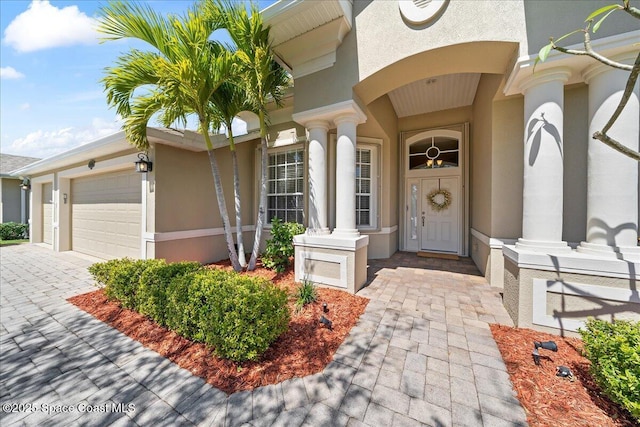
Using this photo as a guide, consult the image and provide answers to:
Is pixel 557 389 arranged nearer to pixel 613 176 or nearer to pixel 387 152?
pixel 613 176

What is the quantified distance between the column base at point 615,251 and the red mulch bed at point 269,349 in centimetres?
294

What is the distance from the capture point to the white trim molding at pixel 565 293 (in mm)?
2656

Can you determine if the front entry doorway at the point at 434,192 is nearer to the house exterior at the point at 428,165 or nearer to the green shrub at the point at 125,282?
the house exterior at the point at 428,165

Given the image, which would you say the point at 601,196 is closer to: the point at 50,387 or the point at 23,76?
the point at 50,387

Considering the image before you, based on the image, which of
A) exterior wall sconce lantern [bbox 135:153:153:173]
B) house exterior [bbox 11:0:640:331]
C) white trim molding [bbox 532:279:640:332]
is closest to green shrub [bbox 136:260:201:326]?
house exterior [bbox 11:0:640:331]

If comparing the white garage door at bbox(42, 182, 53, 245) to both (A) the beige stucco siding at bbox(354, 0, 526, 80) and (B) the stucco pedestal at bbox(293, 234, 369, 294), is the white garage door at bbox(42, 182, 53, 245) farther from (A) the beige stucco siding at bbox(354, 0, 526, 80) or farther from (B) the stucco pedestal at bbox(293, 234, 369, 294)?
(A) the beige stucco siding at bbox(354, 0, 526, 80)

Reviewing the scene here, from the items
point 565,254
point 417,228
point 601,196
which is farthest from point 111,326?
point 417,228

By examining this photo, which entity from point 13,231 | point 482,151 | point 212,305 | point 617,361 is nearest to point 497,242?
point 482,151

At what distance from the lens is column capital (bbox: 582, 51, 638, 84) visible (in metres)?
2.86

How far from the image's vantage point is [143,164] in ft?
17.2

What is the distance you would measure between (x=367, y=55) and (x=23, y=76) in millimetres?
8024

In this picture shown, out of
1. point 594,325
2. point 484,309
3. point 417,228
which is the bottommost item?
point 484,309

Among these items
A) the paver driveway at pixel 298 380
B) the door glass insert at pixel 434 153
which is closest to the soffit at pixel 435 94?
the door glass insert at pixel 434 153

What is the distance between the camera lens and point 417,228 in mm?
7645
